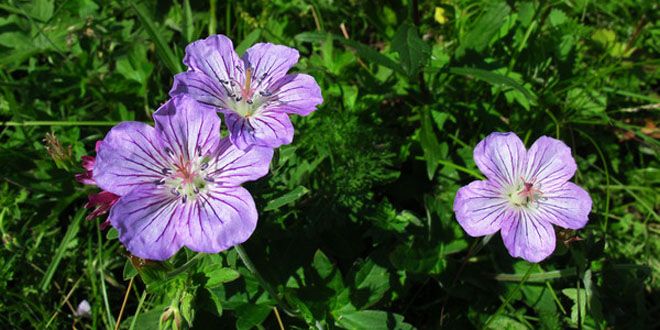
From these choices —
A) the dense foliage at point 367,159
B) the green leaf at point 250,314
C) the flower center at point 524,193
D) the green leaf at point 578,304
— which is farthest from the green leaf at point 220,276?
the green leaf at point 578,304

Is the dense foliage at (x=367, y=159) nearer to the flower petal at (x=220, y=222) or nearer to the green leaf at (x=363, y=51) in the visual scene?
the green leaf at (x=363, y=51)

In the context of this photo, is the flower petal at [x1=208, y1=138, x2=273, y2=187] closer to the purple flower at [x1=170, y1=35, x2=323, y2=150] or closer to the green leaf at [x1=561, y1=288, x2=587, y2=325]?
the purple flower at [x1=170, y1=35, x2=323, y2=150]

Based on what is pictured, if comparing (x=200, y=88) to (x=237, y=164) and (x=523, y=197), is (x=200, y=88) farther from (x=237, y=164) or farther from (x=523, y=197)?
(x=523, y=197)

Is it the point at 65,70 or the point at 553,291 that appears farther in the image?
the point at 65,70

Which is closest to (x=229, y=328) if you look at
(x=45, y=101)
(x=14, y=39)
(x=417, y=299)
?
(x=417, y=299)

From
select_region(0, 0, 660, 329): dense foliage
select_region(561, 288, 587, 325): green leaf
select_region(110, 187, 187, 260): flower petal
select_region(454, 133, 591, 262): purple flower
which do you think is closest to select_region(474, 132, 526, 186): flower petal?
select_region(454, 133, 591, 262): purple flower

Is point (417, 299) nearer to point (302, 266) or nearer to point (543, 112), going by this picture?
point (302, 266)
